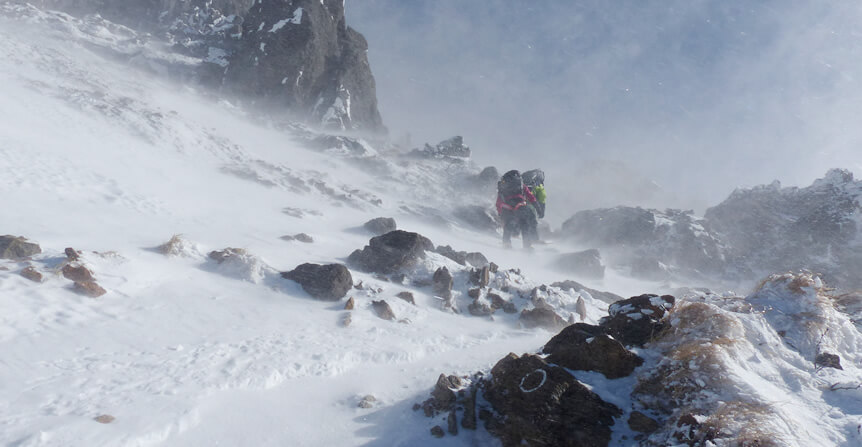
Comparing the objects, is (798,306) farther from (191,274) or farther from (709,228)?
(709,228)

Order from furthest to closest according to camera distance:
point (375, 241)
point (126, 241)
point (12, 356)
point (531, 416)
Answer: point (375, 241), point (126, 241), point (12, 356), point (531, 416)

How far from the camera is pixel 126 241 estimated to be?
853 centimetres

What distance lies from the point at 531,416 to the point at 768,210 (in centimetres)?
3476

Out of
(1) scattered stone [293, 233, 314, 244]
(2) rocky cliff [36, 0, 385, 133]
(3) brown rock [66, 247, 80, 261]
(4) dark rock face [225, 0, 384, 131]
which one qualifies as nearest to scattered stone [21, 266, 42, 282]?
(3) brown rock [66, 247, 80, 261]

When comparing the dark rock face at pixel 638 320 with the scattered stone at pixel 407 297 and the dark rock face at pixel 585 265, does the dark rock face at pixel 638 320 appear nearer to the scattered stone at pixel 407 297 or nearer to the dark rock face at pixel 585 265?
the scattered stone at pixel 407 297

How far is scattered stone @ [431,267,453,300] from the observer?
9.65 meters

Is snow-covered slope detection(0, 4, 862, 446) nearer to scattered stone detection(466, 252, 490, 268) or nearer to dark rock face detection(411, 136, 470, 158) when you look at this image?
scattered stone detection(466, 252, 490, 268)

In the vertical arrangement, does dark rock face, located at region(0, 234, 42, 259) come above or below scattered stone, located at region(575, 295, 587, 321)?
below

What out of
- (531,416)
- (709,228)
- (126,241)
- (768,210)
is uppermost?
(768,210)

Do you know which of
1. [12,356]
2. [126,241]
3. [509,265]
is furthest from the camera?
→ [509,265]

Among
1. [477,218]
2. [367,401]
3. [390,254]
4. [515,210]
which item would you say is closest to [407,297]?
[390,254]

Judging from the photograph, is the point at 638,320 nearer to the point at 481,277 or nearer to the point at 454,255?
the point at 481,277

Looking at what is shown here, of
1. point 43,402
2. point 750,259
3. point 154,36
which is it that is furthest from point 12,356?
point 154,36

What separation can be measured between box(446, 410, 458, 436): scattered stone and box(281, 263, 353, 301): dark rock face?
4.48 meters
